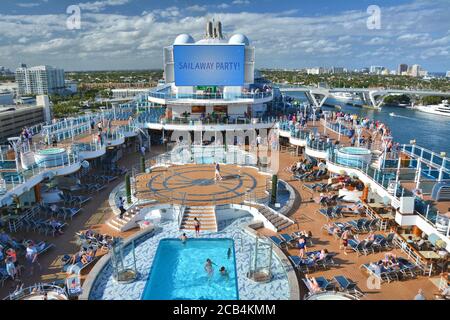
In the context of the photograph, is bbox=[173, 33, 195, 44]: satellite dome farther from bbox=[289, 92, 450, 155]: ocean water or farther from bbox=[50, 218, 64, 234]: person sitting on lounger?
A: bbox=[289, 92, 450, 155]: ocean water

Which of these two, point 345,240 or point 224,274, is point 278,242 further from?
point 224,274

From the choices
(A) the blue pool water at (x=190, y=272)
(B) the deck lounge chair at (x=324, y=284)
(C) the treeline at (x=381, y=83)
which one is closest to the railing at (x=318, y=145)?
(A) the blue pool water at (x=190, y=272)

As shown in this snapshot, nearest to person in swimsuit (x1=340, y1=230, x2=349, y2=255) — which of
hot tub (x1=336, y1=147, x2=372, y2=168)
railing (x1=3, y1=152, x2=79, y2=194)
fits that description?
hot tub (x1=336, y1=147, x2=372, y2=168)

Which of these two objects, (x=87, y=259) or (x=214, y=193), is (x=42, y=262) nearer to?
(x=87, y=259)

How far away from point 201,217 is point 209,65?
18120mm

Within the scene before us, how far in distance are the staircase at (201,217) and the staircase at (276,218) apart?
7.15ft

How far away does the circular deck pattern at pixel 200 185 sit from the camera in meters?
16.3

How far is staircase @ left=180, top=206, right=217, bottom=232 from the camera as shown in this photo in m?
14.4

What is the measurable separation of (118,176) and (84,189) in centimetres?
258

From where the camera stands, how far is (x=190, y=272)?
1143 cm

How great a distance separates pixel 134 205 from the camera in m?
15.4

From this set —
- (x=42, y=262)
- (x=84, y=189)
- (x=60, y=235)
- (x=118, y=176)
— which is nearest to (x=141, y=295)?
(x=42, y=262)

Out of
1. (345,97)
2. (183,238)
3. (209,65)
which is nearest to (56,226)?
(183,238)

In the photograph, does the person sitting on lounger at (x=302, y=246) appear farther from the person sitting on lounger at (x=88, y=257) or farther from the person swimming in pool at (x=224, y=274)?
the person sitting on lounger at (x=88, y=257)
